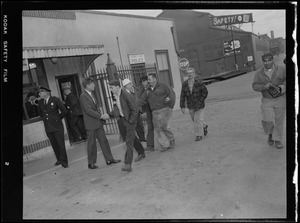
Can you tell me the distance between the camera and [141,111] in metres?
5.53

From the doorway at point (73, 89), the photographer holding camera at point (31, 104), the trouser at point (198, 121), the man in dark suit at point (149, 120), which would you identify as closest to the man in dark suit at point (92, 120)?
the man in dark suit at point (149, 120)

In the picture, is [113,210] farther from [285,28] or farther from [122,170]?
[285,28]

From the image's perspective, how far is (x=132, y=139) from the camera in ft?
15.2

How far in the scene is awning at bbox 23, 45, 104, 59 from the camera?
4779 millimetres

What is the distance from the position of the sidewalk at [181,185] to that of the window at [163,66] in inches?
239

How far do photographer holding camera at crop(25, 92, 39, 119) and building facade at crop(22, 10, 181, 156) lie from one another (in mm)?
62

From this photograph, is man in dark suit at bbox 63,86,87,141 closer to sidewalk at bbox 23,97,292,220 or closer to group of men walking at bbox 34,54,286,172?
group of men walking at bbox 34,54,286,172

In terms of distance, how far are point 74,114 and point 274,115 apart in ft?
15.7

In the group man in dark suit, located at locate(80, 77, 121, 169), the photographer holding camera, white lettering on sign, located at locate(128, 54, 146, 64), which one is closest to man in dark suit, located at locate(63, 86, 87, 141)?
the photographer holding camera

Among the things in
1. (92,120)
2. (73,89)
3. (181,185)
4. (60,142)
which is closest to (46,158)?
(60,142)

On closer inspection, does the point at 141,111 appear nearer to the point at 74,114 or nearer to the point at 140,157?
the point at 140,157
